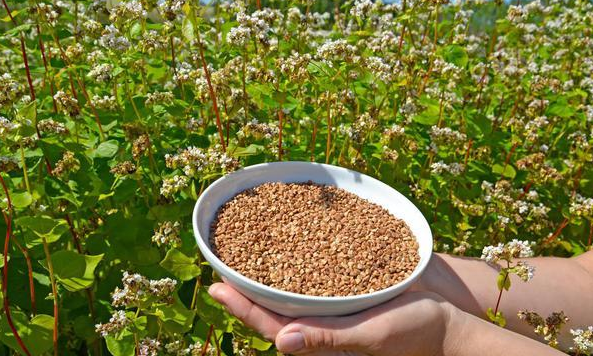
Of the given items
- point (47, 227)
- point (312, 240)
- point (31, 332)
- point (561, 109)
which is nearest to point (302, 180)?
point (312, 240)

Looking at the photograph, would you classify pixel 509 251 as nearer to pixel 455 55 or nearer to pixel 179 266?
pixel 179 266

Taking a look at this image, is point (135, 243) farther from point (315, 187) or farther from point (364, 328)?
point (364, 328)

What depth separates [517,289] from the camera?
273 centimetres

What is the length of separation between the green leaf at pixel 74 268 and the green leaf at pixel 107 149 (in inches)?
23.6

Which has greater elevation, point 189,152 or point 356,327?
point 189,152

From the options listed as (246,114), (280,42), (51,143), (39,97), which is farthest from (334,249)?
(39,97)

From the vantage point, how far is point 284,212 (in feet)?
7.86

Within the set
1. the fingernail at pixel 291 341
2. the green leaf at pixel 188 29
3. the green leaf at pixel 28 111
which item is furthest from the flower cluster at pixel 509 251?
the green leaf at pixel 28 111

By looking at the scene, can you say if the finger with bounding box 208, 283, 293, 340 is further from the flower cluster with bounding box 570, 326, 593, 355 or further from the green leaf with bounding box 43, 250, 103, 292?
the flower cluster with bounding box 570, 326, 593, 355

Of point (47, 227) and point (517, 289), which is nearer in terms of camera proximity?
point (47, 227)

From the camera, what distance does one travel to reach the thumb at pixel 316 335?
1.77 m

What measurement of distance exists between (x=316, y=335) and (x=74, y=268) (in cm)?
96

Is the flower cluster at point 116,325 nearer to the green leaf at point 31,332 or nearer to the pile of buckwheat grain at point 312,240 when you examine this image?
the green leaf at point 31,332

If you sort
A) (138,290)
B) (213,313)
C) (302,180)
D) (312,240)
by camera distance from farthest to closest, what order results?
(302,180) → (312,240) → (213,313) → (138,290)
